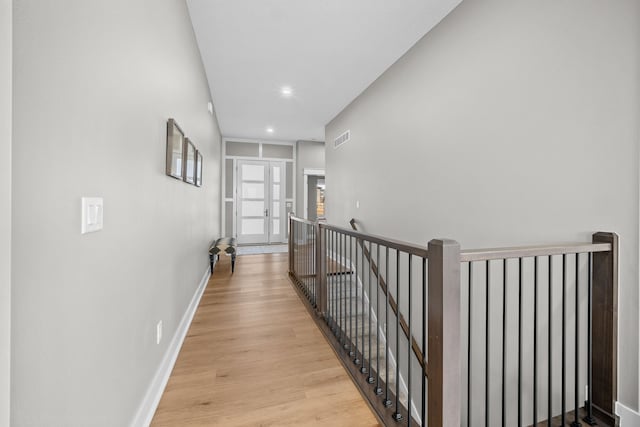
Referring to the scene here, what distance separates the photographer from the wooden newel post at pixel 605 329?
4.56 feet

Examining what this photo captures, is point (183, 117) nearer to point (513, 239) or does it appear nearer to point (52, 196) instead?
point (52, 196)

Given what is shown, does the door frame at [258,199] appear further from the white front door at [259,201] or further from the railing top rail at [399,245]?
the railing top rail at [399,245]

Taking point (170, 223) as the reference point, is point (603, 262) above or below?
below

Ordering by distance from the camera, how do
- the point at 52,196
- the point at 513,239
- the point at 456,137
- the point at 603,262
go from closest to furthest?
1. the point at 52,196
2. the point at 603,262
3. the point at 513,239
4. the point at 456,137

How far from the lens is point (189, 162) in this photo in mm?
2502

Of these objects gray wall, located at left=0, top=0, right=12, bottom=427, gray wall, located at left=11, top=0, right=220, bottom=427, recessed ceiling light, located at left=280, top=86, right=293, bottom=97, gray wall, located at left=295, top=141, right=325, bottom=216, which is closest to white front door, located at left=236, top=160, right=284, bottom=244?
gray wall, located at left=295, top=141, right=325, bottom=216

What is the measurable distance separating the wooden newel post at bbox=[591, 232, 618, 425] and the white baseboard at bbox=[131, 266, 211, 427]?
7.75 ft

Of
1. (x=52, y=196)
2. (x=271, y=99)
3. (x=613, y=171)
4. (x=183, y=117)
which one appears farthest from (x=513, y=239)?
(x=271, y=99)

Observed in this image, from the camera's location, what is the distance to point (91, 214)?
90 centimetres

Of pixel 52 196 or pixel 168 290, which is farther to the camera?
pixel 168 290

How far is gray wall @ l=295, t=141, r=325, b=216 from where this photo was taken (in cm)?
704

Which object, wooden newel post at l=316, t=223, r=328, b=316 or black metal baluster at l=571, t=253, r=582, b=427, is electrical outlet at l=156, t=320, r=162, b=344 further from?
black metal baluster at l=571, t=253, r=582, b=427

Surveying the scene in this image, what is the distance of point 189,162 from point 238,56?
4.84 ft

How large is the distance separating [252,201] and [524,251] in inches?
251
